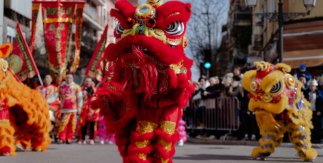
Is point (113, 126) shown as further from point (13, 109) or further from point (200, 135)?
point (200, 135)

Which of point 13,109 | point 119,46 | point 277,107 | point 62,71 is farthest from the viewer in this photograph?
point 62,71

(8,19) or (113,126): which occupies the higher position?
(8,19)

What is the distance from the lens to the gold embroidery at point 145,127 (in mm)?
6379

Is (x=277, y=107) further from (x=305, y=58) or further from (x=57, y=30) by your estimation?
(x=305, y=58)

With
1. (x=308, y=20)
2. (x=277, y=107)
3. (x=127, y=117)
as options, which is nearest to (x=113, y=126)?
(x=127, y=117)

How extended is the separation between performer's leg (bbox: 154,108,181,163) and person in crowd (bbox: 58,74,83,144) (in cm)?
865

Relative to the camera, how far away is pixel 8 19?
29016 mm

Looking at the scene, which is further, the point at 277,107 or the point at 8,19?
the point at 8,19

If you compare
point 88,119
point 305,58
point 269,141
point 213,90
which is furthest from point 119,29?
point 305,58

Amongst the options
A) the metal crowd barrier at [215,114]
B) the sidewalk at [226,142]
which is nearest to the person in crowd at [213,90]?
the metal crowd barrier at [215,114]

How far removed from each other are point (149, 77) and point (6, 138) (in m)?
5.68

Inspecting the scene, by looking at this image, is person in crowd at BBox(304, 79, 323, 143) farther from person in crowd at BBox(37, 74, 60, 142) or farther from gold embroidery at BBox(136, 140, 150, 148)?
gold embroidery at BBox(136, 140, 150, 148)

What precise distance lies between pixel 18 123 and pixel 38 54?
2459 centimetres

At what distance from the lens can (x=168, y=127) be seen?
21.0 ft
